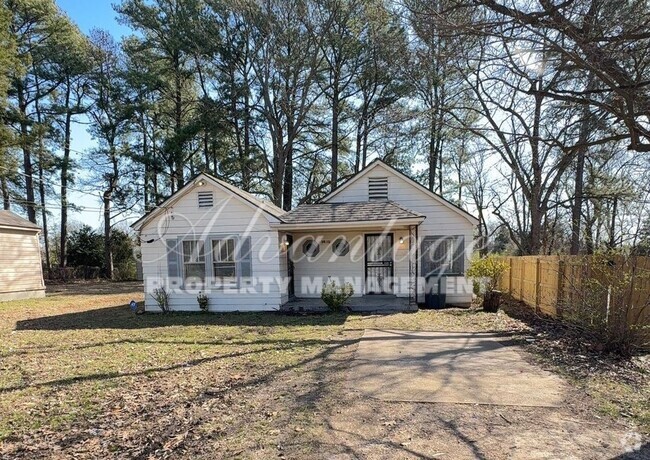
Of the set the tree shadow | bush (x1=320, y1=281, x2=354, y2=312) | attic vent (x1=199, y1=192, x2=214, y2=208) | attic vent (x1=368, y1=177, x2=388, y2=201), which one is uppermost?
attic vent (x1=368, y1=177, x2=388, y2=201)

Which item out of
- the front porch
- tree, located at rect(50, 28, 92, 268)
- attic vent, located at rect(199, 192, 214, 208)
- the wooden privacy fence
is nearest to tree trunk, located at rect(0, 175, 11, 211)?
tree, located at rect(50, 28, 92, 268)

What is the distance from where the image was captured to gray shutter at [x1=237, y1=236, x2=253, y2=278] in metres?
10.8

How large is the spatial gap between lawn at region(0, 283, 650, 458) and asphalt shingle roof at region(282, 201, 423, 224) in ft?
9.22

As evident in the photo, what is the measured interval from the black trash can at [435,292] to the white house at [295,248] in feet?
0.29

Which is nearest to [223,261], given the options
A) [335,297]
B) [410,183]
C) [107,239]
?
[335,297]

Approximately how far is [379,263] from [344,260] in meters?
1.13

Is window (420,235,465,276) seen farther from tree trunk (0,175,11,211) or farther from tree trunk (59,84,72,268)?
tree trunk (0,175,11,211)

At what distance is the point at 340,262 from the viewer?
12031mm

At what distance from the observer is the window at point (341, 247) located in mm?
11992

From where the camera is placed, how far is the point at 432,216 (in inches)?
480

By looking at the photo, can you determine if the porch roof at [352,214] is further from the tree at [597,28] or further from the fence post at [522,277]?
the tree at [597,28]

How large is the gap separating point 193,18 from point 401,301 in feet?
67.9

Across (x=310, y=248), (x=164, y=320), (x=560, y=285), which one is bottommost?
(x=164, y=320)

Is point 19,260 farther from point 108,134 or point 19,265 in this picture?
point 108,134
